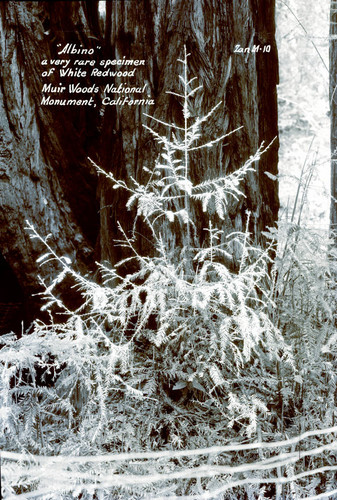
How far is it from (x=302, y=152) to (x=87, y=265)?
5.45 meters

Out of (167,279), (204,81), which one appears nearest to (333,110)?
(204,81)

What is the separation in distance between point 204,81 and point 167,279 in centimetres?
114

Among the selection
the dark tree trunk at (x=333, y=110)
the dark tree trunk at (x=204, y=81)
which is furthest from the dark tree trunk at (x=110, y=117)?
the dark tree trunk at (x=333, y=110)

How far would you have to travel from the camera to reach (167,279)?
6.71 feet

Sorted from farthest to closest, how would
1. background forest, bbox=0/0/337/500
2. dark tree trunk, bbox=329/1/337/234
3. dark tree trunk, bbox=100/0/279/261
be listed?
dark tree trunk, bbox=329/1/337/234, dark tree trunk, bbox=100/0/279/261, background forest, bbox=0/0/337/500

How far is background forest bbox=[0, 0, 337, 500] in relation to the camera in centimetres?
195

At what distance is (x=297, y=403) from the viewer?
2180 mm

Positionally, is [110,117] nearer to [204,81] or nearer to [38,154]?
[38,154]

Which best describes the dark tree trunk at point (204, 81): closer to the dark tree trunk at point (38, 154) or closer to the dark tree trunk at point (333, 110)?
the dark tree trunk at point (38, 154)

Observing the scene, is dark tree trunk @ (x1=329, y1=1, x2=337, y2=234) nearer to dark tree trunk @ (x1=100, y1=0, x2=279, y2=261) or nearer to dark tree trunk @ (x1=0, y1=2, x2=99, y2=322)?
dark tree trunk @ (x1=100, y1=0, x2=279, y2=261)

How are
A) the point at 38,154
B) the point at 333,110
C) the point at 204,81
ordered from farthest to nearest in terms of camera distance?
1. the point at 333,110
2. the point at 38,154
3. the point at 204,81

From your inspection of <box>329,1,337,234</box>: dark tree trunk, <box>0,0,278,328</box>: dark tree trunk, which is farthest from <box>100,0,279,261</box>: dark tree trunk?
<box>329,1,337,234</box>: dark tree trunk

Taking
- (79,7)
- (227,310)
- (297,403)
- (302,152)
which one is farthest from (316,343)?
(302,152)

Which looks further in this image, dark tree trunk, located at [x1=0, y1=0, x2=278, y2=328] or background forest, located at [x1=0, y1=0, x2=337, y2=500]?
dark tree trunk, located at [x1=0, y1=0, x2=278, y2=328]
